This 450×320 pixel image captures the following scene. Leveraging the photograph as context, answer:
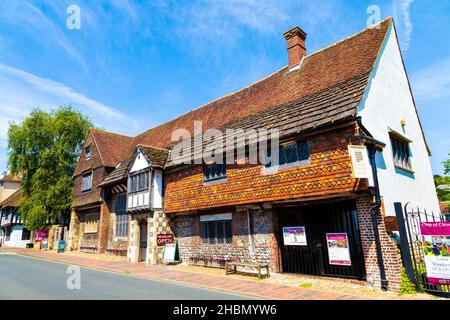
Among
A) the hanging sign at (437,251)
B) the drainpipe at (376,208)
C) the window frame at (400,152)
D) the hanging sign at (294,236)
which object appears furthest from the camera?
the window frame at (400,152)

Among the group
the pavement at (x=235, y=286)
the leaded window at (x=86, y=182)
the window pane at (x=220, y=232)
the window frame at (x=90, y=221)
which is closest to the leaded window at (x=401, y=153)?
the pavement at (x=235, y=286)

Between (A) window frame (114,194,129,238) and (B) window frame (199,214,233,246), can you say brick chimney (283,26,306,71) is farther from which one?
(A) window frame (114,194,129,238)

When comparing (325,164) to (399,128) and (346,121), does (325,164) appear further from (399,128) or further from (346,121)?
(399,128)

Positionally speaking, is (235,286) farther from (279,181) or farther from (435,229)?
(435,229)

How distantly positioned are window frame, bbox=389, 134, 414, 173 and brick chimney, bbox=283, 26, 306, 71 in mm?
6560

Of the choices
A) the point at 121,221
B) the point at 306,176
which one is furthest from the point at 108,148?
the point at 306,176

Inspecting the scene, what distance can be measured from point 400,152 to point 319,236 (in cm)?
507

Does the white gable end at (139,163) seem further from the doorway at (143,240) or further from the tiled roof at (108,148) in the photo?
the tiled roof at (108,148)

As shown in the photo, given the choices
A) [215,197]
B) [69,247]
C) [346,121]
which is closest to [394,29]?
[346,121]

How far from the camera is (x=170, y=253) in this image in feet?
51.7

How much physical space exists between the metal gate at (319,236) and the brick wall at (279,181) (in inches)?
61.7

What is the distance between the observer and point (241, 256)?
12.9 meters

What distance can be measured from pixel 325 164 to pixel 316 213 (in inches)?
127

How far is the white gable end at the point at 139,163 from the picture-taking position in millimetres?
17250
